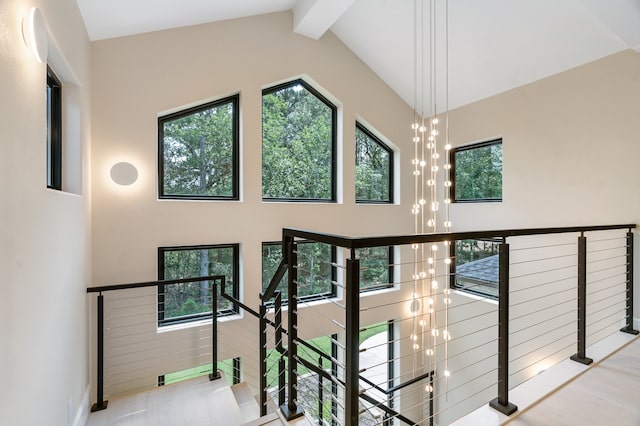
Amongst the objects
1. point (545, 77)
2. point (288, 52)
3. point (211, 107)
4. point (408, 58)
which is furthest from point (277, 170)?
point (545, 77)

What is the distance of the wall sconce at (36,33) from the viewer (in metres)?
1.63

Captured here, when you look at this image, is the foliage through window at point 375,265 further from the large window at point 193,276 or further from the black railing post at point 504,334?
the black railing post at point 504,334

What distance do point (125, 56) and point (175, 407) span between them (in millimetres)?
3433

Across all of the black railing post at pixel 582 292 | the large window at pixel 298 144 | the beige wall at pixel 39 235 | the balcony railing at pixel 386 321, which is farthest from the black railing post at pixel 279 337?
the large window at pixel 298 144

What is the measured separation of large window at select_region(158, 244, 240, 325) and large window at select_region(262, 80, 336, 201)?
3.19 ft

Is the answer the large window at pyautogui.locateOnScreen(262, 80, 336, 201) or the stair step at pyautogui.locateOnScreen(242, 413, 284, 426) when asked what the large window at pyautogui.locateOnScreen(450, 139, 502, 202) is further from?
the stair step at pyautogui.locateOnScreen(242, 413, 284, 426)

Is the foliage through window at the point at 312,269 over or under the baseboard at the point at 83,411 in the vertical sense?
over

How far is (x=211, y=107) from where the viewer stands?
4.03m

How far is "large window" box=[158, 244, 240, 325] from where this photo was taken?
12.3ft

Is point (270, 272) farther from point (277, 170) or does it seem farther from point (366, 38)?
point (366, 38)

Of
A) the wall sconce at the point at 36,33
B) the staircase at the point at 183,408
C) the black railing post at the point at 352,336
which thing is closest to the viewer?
the black railing post at the point at 352,336

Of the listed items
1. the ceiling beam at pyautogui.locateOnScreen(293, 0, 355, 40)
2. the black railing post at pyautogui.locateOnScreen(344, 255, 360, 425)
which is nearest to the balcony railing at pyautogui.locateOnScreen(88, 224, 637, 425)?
the black railing post at pyautogui.locateOnScreen(344, 255, 360, 425)

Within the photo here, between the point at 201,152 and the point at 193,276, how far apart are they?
1.47 meters

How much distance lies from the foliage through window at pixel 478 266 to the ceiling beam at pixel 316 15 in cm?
334
